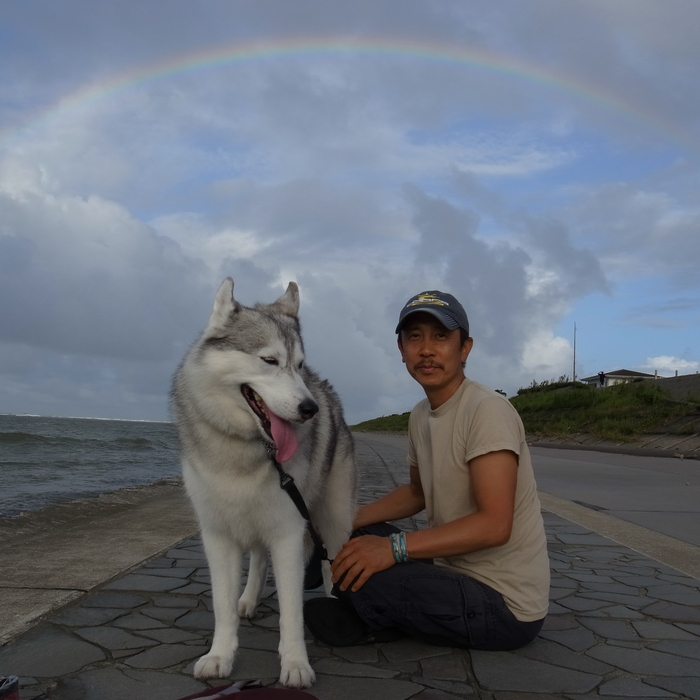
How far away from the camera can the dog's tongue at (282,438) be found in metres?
3.05

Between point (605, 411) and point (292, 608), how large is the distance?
21.9 metres

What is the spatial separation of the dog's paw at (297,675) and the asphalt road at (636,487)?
4506mm

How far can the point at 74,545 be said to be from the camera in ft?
17.3

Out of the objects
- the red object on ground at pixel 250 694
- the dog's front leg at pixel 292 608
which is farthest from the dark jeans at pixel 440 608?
the red object on ground at pixel 250 694

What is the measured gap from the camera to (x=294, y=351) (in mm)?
3354

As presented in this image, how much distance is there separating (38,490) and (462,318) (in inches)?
373

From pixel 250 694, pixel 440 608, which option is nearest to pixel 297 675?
pixel 250 694

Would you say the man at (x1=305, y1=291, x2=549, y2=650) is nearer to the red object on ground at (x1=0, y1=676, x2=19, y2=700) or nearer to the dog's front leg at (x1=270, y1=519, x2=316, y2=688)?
the dog's front leg at (x1=270, y1=519, x2=316, y2=688)

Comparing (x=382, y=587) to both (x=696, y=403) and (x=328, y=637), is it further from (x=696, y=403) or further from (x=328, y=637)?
(x=696, y=403)

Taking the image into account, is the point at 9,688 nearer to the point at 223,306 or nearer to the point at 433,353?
the point at 223,306

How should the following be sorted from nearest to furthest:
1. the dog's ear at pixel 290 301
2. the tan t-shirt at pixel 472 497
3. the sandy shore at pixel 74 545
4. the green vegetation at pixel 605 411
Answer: the tan t-shirt at pixel 472 497
the sandy shore at pixel 74 545
the dog's ear at pixel 290 301
the green vegetation at pixel 605 411

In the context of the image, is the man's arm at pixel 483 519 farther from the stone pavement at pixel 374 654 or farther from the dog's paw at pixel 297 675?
the dog's paw at pixel 297 675

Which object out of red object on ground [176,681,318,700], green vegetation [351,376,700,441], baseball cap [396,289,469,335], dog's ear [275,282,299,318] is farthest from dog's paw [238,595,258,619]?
green vegetation [351,376,700,441]

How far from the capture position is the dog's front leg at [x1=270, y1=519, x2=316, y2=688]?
2684 mm
